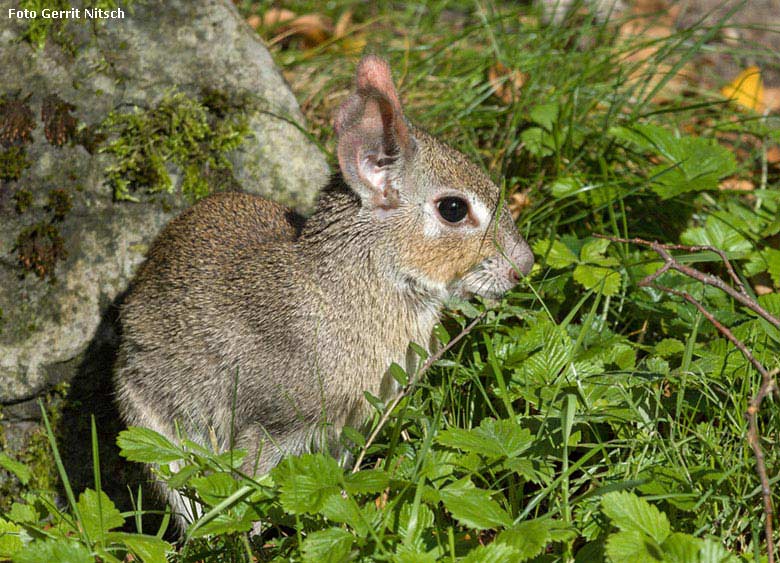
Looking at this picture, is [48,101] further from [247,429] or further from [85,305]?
[247,429]

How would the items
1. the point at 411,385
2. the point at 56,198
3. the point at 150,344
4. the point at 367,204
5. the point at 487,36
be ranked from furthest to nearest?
the point at 487,36, the point at 56,198, the point at 150,344, the point at 367,204, the point at 411,385

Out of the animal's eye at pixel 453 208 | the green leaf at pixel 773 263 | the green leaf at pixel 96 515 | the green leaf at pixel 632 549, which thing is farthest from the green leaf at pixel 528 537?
the green leaf at pixel 773 263

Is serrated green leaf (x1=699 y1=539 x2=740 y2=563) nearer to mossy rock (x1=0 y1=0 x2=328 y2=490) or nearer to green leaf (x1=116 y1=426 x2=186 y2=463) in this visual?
green leaf (x1=116 y1=426 x2=186 y2=463)

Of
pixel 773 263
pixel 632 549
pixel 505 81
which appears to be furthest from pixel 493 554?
pixel 505 81

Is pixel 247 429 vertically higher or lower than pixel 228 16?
lower

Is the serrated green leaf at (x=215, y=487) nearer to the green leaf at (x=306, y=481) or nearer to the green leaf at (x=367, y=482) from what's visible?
the green leaf at (x=306, y=481)

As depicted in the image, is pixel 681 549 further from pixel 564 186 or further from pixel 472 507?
pixel 564 186

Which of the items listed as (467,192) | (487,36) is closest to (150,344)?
(467,192)

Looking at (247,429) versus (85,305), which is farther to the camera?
(85,305)
